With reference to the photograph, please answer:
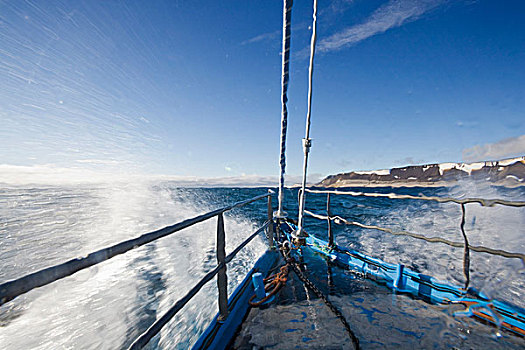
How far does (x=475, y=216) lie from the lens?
9266mm

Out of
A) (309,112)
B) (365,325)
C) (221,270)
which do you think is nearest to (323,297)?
(365,325)

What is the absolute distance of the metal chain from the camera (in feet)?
5.45

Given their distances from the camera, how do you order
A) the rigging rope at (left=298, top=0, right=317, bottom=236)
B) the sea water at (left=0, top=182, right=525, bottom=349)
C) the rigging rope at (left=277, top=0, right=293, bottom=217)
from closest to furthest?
the sea water at (left=0, top=182, right=525, bottom=349) → the rigging rope at (left=277, top=0, right=293, bottom=217) → the rigging rope at (left=298, top=0, right=317, bottom=236)

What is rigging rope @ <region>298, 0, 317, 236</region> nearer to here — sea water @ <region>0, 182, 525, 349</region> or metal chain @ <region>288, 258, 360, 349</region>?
metal chain @ <region>288, 258, 360, 349</region>

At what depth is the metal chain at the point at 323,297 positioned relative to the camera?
166cm

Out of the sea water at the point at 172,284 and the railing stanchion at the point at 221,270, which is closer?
the railing stanchion at the point at 221,270

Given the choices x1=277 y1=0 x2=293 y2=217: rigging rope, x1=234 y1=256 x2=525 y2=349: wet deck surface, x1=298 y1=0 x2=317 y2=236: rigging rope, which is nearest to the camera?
x1=234 y1=256 x2=525 y2=349: wet deck surface

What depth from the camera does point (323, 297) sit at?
87.3 inches

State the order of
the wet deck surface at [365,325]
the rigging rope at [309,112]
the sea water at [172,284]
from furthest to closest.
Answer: the rigging rope at [309,112] < the sea water at [172,284] < the wet deck surface at [365,325]

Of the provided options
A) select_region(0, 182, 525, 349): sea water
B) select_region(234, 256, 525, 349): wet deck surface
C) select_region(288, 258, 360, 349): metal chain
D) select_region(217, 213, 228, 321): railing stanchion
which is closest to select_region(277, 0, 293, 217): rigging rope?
select_region(288, 258, 360, 349): metal chain

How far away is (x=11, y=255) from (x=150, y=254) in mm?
2828

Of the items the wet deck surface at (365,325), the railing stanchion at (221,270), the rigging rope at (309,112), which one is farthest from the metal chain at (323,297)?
the railing stanchion at (221,270)

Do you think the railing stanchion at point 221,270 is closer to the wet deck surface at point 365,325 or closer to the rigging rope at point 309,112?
the wet deck surface at point 365,325

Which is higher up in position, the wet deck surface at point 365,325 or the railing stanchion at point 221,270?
the railing stanchion at point 221,270
